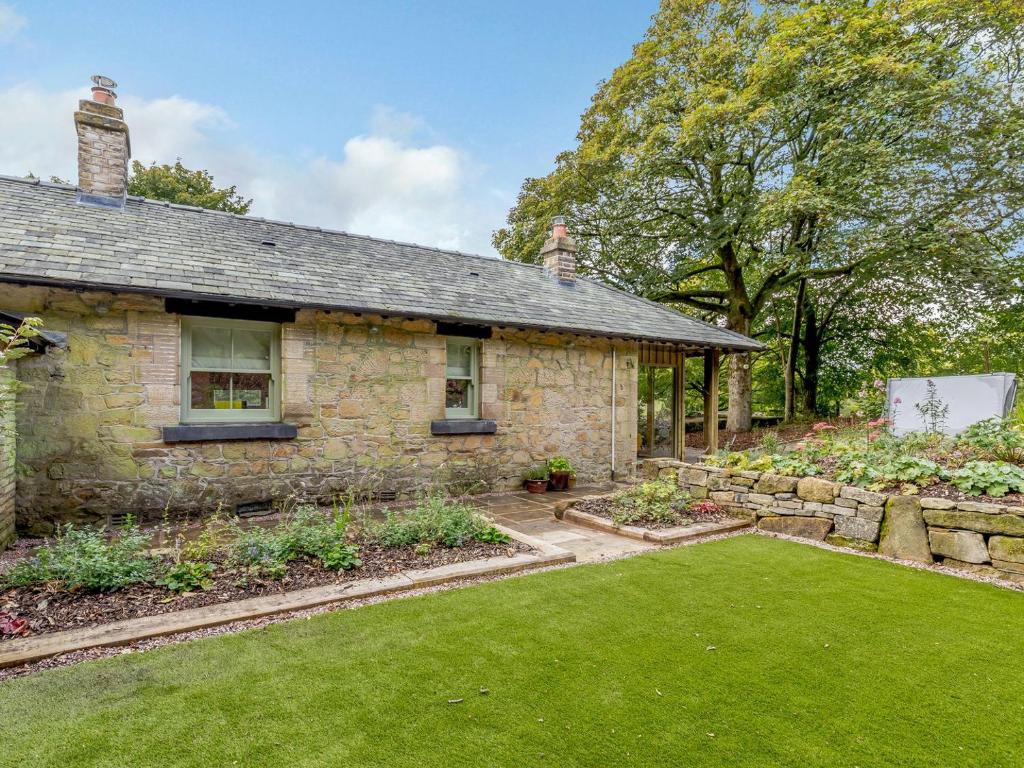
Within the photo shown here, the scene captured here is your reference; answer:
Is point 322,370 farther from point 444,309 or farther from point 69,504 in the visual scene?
point 69,504

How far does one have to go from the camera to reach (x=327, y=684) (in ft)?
8.73

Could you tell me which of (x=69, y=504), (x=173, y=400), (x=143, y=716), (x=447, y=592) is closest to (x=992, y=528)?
(x=447, y=592)

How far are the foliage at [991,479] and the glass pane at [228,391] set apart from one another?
7989mm

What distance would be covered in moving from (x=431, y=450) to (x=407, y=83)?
9.15 m

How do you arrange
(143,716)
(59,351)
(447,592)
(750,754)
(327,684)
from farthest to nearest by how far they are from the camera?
(59,351) → (447,592) → (327,684) → (143,716) → (750,754)

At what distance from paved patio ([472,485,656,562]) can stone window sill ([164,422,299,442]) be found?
2.86 meters

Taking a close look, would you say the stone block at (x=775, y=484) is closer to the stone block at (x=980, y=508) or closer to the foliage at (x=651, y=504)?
the foliage at (x=651, y=504)

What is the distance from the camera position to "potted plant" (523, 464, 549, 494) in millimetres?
8250

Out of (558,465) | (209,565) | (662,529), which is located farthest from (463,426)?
(209,565)

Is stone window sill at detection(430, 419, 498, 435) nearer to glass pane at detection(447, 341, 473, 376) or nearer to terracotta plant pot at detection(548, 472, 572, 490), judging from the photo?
glass pane at detection(447, 341, 473, 376)

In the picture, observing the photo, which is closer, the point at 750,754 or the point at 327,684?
the point at 750,754

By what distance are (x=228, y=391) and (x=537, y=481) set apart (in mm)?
4726

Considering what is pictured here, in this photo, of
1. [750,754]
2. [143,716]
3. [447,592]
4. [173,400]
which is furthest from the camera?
[173,400]

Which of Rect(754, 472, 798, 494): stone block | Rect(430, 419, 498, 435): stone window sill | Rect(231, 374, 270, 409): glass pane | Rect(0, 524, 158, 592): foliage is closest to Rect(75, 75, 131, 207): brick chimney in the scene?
Rect(231, 374, 270, 409): glass pane
